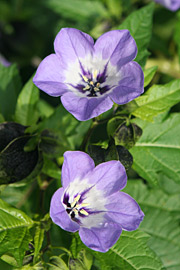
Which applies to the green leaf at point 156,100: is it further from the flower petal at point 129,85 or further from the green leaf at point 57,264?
the green leaf at point 57,264

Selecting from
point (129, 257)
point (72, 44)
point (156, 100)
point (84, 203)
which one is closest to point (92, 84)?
point (72, 44)

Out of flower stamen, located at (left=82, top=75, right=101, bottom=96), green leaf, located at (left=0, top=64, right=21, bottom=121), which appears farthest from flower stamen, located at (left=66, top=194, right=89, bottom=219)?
green leaf, located at (left=0, top=64, right=21, bottom=121)

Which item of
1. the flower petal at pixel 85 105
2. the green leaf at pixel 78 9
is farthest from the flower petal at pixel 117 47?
the green leaf at pixel 78 9

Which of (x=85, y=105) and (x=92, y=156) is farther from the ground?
(x=85, y=105)

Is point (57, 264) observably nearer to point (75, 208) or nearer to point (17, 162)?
point (75, 208)

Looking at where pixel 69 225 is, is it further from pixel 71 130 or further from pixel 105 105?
pixel 71 130
